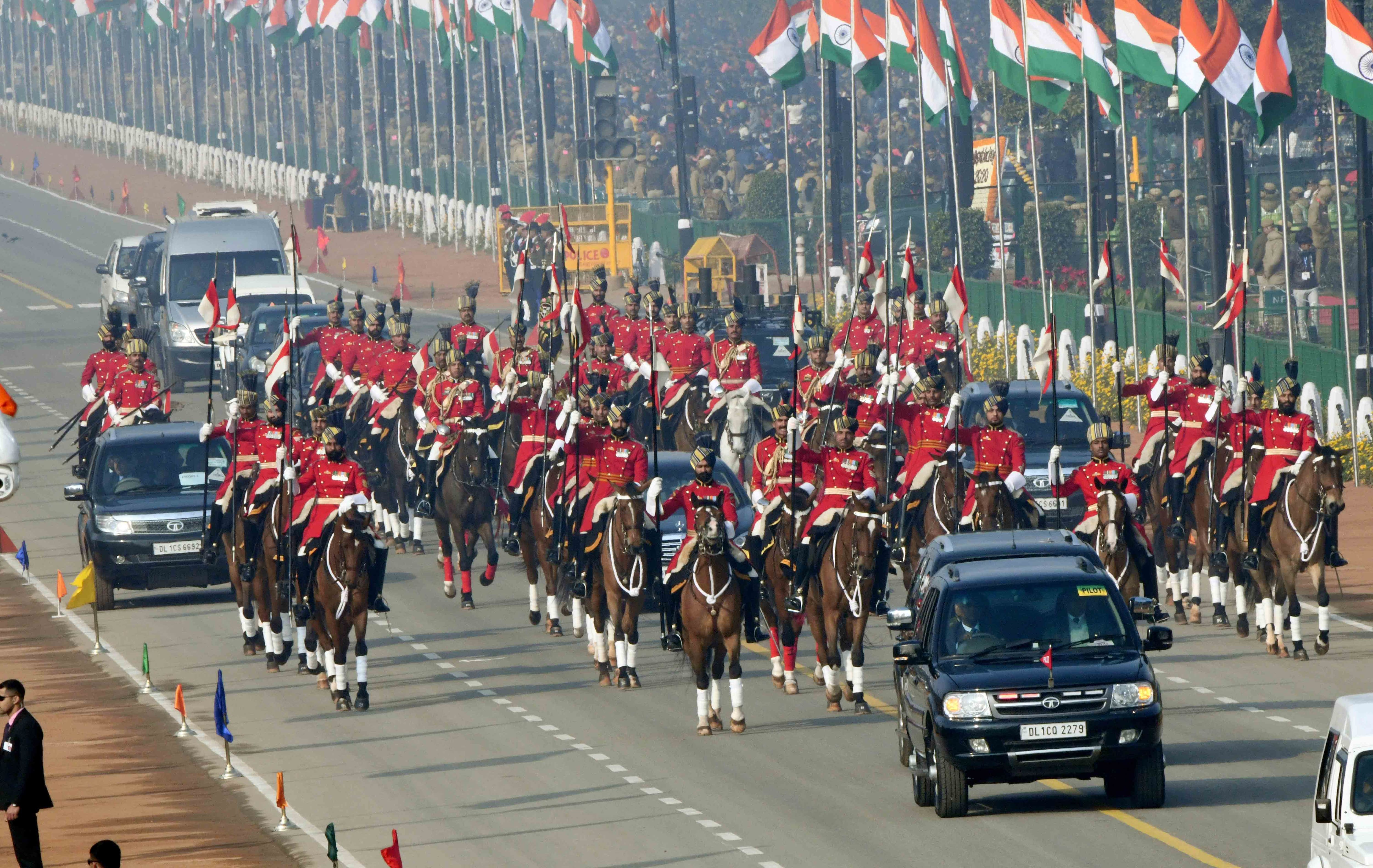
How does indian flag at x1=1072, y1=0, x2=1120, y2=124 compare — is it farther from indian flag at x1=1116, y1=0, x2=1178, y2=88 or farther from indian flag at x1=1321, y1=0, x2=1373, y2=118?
indian flag at x1=1321, y1=0, x2=1373, y2=118

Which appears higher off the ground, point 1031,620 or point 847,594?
point 1031,620

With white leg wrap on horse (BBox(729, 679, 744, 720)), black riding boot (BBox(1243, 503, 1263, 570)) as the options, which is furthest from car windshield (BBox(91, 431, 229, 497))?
black riding boot (BBox(1243, 503, 1263, 570))

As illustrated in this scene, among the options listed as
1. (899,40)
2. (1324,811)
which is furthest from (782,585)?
(899,40)

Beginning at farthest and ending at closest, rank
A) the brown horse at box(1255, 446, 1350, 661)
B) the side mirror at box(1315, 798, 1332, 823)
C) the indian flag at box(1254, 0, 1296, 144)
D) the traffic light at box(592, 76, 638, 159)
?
the traffic light at box(592, 76, 638, 159) < the indian flag at box(1254, 0, 1296, 144) < the brown horse at box(1255, 446, 1350, 661) < the side mirror at box(1315, 798, 1332, 823)

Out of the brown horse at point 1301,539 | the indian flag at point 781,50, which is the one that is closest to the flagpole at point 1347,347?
the brown horse at point 1301,539

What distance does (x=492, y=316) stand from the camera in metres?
56.9

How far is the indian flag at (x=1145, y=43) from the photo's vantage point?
3634 centimetres

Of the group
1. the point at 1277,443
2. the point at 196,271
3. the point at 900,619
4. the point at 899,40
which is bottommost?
the point at 900,619

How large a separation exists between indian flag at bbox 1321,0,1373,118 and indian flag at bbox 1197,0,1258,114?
240 centimetres

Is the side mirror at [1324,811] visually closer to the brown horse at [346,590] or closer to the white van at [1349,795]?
the white van at [1349,795]

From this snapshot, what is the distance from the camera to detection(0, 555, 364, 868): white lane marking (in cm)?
1680

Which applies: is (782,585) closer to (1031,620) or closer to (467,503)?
(1031,620)

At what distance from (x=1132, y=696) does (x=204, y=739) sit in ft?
26.1

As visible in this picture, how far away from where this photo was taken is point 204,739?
2066 cm
